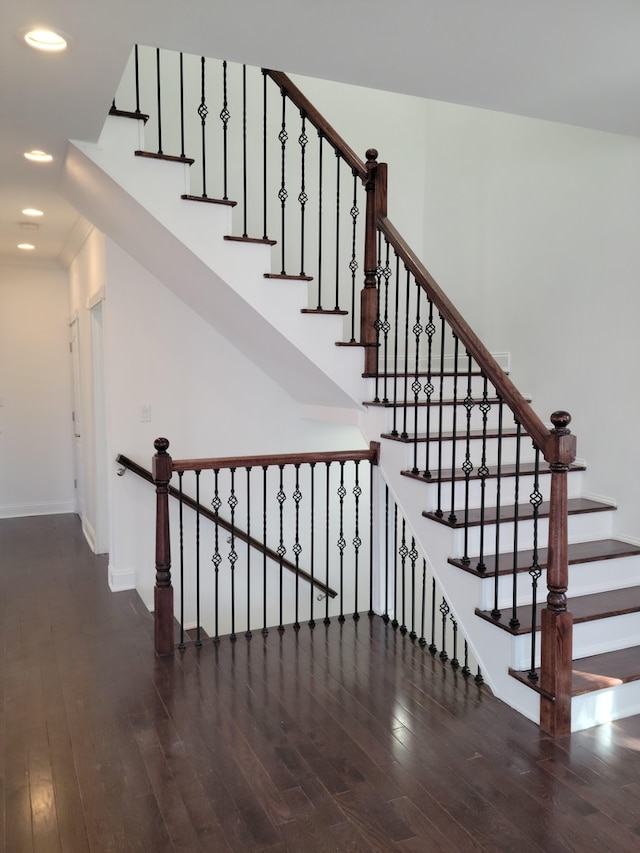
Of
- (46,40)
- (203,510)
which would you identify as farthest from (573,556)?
(46,40)

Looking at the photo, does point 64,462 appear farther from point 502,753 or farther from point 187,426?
point 502,753

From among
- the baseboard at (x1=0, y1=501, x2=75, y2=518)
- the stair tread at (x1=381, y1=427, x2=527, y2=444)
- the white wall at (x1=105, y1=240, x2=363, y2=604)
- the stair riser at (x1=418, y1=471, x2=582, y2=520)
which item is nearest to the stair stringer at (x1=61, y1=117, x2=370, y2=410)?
the white wall at (x1=105, y1=240, x2=363, y2=604)

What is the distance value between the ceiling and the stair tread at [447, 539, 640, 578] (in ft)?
6.77

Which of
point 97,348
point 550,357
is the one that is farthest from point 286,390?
point 550,357

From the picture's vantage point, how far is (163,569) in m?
3.39

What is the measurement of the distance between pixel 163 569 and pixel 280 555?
629mm

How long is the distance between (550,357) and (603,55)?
6.59 feet

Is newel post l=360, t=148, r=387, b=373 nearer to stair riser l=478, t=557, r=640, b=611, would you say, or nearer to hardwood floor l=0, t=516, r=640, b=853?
stair riser l=478, t=557, r=640, b=611

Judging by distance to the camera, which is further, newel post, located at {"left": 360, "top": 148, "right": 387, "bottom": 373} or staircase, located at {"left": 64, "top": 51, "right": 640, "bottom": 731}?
newel post, located at {"left": 360, "top": 148, "right": 387, "bottom": 373}

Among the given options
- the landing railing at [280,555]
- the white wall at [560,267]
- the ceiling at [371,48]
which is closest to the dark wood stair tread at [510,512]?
the white wall at [560,267]

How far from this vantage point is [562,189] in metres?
3.93

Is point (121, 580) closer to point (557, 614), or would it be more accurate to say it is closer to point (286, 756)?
point (286, 756)

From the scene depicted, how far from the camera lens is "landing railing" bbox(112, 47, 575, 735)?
8.68 feet

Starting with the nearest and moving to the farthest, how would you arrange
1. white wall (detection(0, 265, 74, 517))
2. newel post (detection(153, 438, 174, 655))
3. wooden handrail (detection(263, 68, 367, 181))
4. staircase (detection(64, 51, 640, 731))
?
1. staircase (detection(64, 51, 640, 731))
2. newel post (detection(153, 438, 174, 655))
3. wooden handrail (detection(263, 68, 367, 181))
4. white wall (detection(0, 265, 74, 517))
